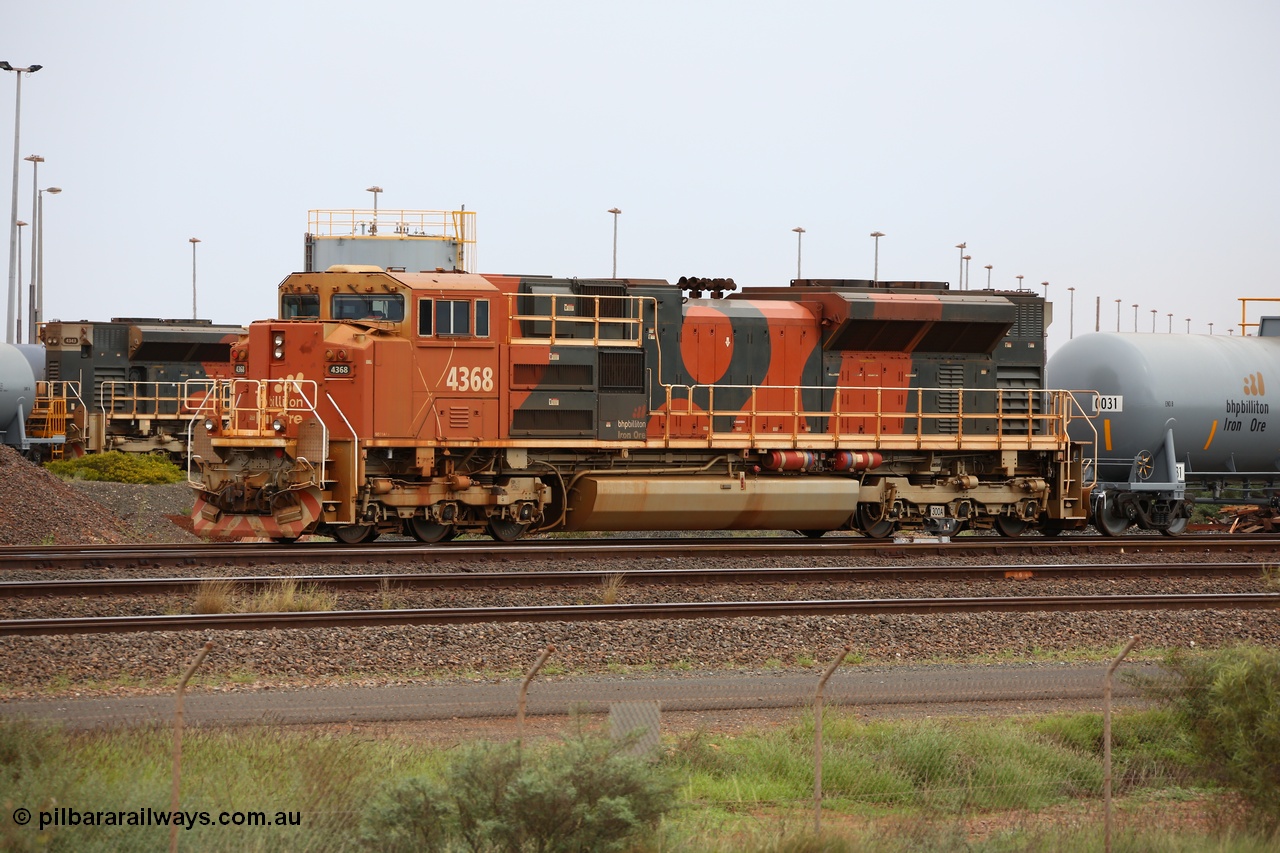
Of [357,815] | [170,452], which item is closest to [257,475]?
[357,815]

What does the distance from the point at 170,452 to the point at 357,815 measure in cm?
3318

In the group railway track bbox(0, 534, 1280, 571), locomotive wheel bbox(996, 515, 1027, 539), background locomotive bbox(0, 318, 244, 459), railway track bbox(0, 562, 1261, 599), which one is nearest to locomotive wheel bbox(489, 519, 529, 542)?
Result: railway track bbox(0, 534, 1280, 571)

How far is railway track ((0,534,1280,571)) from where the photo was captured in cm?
1764

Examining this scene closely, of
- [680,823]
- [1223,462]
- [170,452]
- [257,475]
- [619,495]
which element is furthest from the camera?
[170,452]

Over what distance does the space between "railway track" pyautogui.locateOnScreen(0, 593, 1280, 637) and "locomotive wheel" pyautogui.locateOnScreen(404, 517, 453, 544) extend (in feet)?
19.9

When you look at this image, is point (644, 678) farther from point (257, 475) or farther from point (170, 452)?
point (170, 452)

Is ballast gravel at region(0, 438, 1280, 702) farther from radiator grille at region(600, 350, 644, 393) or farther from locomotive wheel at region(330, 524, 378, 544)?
radiator grille at region(600, 350, 644, 393)

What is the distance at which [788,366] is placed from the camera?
72.8 feet

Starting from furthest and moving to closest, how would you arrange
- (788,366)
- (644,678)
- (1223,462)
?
→ (1223,462), (788,366), (644,678)

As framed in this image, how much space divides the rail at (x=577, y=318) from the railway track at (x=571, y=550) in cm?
311

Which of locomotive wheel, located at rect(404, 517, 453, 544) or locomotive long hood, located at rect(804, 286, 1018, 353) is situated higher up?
locomotive long hood, located at rect(804, 286, 1018, 353)

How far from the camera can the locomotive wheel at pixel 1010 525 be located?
76.9ft

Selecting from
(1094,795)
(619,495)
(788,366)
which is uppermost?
(788,366)

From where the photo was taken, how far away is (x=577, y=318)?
20.5 m
